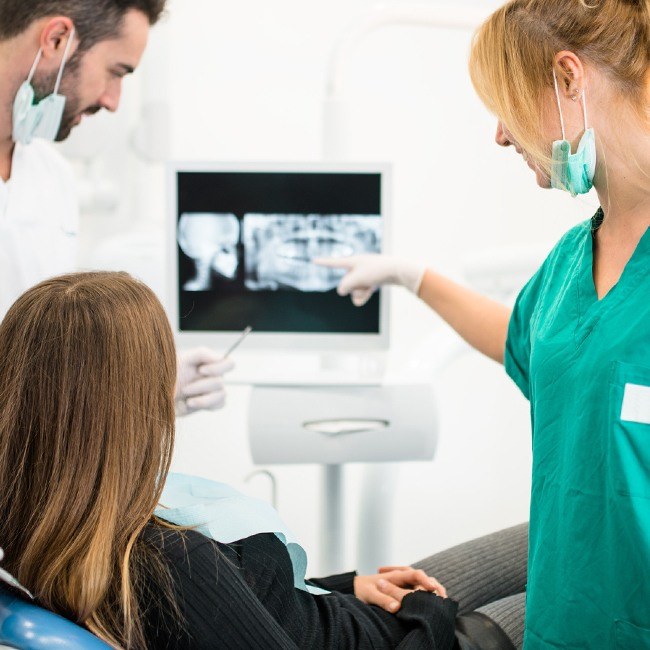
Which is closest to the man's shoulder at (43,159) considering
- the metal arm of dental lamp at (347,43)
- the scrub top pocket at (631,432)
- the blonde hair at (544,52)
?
the metal arm of dental lamp at (347,43)

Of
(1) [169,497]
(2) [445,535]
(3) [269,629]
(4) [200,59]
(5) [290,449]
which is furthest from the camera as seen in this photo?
(4) [200,59]

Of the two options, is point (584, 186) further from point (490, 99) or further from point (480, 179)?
point (480, 179)

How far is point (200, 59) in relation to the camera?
122 inches

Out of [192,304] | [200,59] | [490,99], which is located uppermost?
[200,59]

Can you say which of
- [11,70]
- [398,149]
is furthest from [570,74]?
[398,149]

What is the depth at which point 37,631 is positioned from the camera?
0.76 metres

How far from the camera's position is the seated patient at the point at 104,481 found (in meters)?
0.87

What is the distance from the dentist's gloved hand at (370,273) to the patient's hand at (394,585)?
1.76 ft

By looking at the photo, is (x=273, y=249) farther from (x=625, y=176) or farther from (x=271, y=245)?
(x=625, y=176)

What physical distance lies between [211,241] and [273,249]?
118 millimetres

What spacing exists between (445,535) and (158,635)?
2099mm

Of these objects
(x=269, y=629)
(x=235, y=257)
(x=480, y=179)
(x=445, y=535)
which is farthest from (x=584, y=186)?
(x=480, y=179)

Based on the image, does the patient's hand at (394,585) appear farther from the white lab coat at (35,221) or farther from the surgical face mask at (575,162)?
the white lab coat at (35,221)

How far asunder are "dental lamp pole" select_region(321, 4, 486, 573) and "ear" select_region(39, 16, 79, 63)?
566mm
